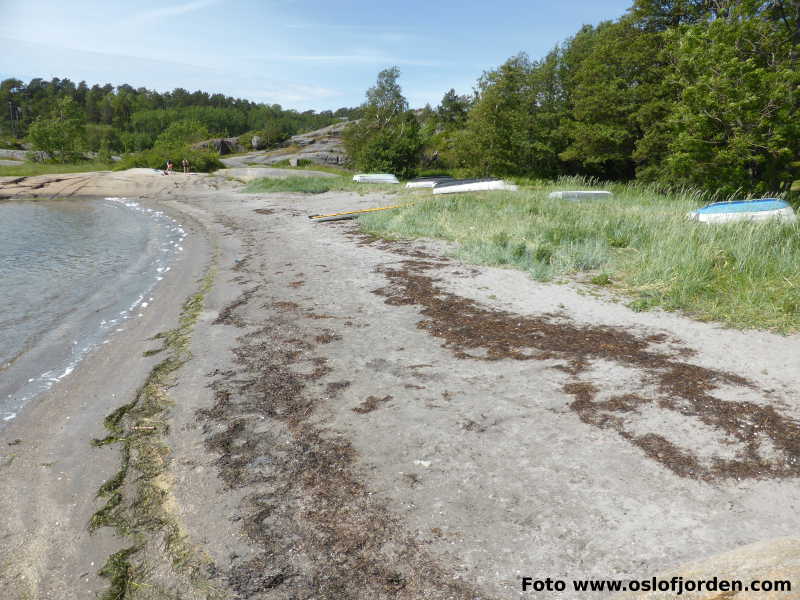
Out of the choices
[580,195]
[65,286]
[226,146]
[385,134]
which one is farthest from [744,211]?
[226,146]

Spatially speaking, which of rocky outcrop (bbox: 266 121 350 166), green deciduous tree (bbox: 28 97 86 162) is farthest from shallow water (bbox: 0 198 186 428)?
green deciduous tree (bbox: 28 97 86 162)

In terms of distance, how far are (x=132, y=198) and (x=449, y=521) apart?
39605 mm

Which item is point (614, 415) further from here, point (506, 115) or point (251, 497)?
point (506, 115)

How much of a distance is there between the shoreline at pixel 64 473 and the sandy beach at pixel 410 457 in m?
0.02

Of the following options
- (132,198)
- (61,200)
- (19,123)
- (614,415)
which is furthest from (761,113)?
(19,123)

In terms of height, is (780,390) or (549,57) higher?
A: (549,57)

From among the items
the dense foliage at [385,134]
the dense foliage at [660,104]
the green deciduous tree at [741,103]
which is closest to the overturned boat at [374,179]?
the dense foliage at [385,134]

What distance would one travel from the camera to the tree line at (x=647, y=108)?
22250mm

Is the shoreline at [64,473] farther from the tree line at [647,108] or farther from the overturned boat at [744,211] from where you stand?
the tree line at [647,108]

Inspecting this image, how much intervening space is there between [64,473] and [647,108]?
118 ft

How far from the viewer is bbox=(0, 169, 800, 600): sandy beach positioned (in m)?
3.14

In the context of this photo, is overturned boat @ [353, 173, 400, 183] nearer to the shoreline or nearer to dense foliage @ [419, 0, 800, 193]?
dense foliage @ [419, 0, 800, 193]

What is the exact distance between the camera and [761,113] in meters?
22.1

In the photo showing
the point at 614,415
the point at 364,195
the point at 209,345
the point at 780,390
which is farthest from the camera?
the point at 364,195
